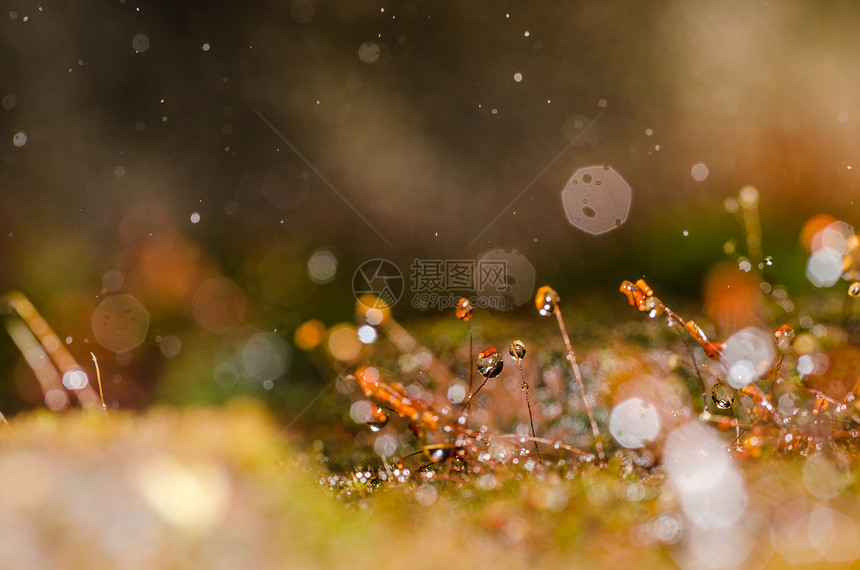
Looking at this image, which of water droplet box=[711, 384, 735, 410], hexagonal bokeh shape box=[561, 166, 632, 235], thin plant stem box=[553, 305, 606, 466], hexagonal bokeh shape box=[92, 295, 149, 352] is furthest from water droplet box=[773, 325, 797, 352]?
hexagonal bokeh shape box=[92, 295, 149, 352]

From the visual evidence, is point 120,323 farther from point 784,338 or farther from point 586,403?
point 784,338

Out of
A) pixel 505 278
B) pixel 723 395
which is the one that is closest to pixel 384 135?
pixel 505 278

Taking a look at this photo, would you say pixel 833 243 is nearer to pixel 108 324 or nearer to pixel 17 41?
pixel 108 324

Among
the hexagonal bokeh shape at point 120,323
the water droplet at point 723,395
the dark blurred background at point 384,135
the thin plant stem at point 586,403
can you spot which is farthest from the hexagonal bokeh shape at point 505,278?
the hexagonal bokeh shape at point 120,323

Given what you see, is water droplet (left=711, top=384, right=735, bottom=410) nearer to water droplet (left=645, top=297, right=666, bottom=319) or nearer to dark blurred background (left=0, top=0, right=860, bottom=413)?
water droplet (left=645, top=297, right=666, bottom=319)

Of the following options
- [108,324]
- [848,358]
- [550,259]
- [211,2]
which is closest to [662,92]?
[550,259]

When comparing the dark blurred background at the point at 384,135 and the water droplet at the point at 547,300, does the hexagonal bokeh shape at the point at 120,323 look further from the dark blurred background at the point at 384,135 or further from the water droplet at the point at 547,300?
the water droplet at the point at 547,300
